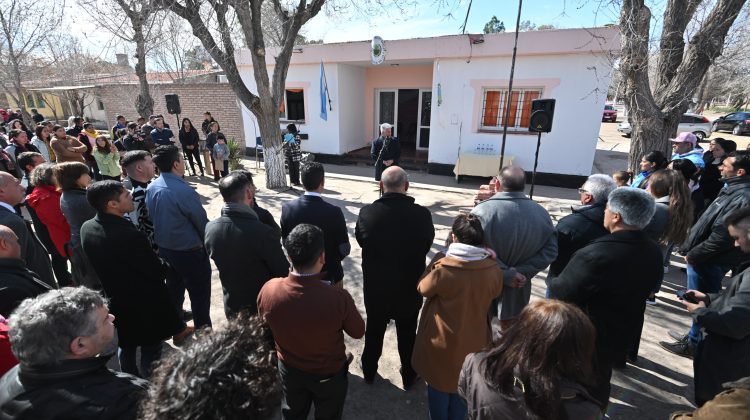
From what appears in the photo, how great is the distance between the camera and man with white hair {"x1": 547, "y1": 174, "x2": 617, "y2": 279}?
2.58 m

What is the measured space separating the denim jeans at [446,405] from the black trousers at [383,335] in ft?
1.69

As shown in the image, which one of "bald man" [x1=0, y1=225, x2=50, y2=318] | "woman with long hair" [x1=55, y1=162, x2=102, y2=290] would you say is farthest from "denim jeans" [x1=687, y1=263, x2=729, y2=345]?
"woman with long hair" [x1=55, y1=162, x2=102, y2=290]

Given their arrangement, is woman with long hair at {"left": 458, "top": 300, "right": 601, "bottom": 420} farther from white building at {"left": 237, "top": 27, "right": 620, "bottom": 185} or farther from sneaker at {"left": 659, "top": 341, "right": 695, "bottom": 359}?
white building at {"left": 237, "top": 27, "right": 620, "bottom": 185}

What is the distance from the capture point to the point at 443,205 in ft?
24.8

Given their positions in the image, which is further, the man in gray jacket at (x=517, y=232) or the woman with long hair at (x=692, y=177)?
the woman with long hair at (x=692, y=177)

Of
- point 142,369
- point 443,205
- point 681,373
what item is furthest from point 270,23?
point 681,373

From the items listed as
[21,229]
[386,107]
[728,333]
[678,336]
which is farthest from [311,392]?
[386,107]

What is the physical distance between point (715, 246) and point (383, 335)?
2.90m

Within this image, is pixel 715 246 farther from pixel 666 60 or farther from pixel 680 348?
pixel 666 60

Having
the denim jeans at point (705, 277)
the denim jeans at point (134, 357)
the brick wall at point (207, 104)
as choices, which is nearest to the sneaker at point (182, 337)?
the denim jeans at point (134, 357)

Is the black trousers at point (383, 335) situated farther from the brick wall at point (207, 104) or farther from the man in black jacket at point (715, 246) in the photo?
the brick wall at point (207, 104)

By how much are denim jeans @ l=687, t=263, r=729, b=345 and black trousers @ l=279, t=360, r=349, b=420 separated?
124 inches

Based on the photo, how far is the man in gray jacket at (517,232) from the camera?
2.45 meters

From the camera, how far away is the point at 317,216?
2643 mm
